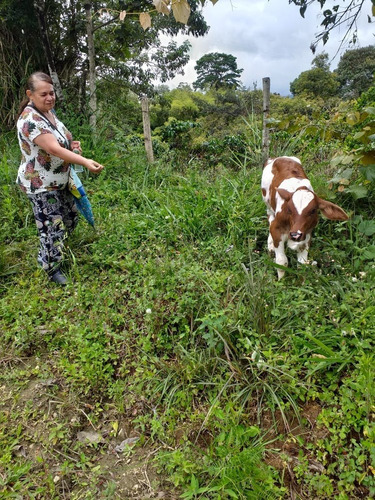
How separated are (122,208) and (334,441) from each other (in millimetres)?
3323

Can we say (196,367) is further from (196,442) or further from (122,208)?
(122,208)

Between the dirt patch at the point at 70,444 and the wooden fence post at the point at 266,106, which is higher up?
the wooden fence post at the point at 266,106

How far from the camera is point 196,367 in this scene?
227 cm

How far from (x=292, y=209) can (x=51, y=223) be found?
2026 millimetres

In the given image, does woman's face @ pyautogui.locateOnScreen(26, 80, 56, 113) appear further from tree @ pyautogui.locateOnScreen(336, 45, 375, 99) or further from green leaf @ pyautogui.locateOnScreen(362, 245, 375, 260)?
tree @ pyautogui.locateOnScreen(336, 45, 375, 99)

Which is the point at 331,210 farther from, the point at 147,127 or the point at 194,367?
the point at 147,127

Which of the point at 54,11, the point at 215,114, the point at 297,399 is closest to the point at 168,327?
the point at 297,399

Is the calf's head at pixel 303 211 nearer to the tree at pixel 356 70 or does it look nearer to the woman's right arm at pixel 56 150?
the woman's right arm at pixel 56 150

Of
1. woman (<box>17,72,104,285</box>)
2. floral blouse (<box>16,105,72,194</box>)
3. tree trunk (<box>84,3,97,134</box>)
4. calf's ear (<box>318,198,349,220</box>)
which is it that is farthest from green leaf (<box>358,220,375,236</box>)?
tree trunk (<box>84,3,97,134</box>)

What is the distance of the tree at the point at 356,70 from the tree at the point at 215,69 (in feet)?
26.4

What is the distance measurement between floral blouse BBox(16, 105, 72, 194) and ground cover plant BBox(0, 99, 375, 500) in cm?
76

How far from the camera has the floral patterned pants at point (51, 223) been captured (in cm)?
305

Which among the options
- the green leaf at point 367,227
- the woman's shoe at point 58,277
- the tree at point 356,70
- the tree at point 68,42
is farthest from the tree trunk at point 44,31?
the tree at point 356,70

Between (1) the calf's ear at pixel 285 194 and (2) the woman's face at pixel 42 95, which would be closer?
(1) the calf's ear at pixel 285 194
